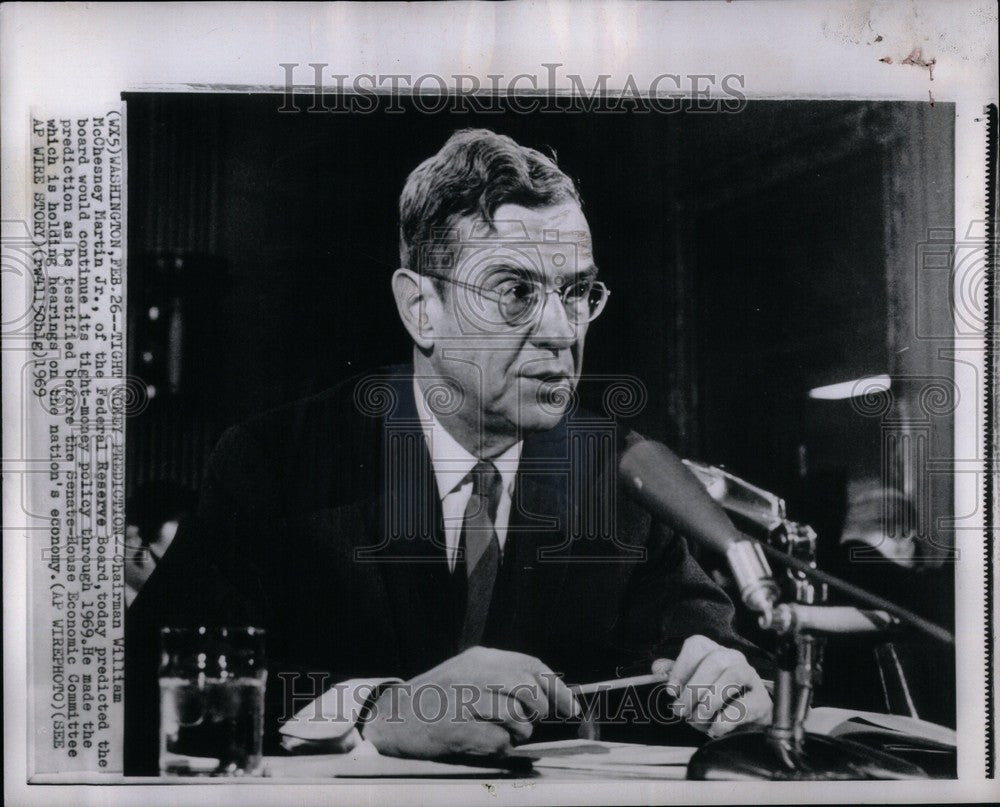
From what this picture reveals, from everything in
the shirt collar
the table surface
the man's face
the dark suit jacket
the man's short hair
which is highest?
the man's short hair

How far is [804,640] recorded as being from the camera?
184cm

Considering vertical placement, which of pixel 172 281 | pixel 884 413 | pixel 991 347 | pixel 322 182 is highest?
pixel 322 182

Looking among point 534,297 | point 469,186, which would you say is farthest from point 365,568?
point 469,186

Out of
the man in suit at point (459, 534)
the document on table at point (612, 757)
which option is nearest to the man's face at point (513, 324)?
the man in suit at point (459, 534)

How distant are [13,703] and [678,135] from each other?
171cm

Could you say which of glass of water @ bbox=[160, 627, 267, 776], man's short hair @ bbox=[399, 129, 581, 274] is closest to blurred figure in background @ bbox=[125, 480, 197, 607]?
glass of water @ bbox=[160, 627, 267, 776]

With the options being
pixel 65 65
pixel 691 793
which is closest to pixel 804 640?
pixel 691 793

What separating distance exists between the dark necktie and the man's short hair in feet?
1.38

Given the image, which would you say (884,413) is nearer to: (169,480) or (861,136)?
(861,136)

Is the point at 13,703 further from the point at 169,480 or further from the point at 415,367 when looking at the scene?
the point at 415,367

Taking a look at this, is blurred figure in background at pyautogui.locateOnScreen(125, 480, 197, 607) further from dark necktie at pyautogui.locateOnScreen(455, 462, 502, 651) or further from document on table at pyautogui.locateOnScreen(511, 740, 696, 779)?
document on table at pyautogui.locateOnScreen(511, 740, 696, 779)

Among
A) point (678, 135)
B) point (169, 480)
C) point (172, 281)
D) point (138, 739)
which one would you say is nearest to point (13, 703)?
point (138, 739)

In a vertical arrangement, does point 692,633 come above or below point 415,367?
below

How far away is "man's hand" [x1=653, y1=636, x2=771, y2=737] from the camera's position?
184 centimetres
